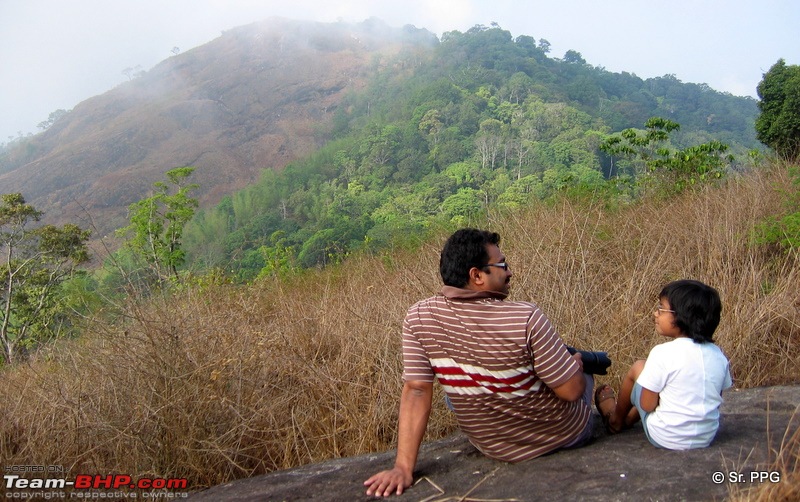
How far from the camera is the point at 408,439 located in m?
2.26

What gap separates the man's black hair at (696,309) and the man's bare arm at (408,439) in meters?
0.99

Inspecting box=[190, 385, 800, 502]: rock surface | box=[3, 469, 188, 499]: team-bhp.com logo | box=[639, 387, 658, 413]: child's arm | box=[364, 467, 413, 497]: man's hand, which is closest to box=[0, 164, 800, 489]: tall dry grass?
box=[3, 469, 188, 499]: team-bhp.com logo

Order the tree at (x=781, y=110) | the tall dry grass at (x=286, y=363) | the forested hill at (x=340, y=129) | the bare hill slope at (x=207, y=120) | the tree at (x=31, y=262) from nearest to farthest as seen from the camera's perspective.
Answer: the tall dry grass at (x=286, y=363) < the tree at (x=781, y=110) < the tree at (x=31, y=262) < the forested hill at (x=340, y=129) < the bare hill slope at (x=207, y=120)

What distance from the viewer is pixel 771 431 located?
245 cm

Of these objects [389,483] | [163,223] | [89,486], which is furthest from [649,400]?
[163,223]

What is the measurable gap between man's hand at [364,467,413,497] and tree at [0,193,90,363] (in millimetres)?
14067

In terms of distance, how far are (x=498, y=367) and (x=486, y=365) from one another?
0.15ft

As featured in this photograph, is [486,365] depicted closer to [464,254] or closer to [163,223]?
[464,254]

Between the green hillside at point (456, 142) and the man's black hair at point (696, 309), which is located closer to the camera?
the man's black hair at point (696, 309)

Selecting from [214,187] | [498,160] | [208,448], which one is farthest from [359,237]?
[214,187]

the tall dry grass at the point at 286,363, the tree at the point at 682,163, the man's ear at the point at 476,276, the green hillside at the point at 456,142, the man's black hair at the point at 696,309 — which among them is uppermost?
the man's ear at the point at 476,276

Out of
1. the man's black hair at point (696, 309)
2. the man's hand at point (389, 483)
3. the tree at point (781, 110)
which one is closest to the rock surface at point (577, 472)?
the man's hand at point (389, 483)

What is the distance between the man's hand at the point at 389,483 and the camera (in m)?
2.26

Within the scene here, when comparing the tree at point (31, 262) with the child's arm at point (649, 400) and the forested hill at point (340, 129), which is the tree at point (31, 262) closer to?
the forested hill at point (340, 129)
